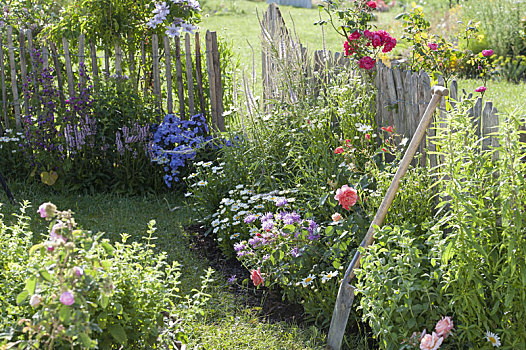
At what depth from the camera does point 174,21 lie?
5.47m

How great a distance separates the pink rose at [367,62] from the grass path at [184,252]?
1.66m

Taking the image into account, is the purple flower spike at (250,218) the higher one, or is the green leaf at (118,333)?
the green leaf at (118,333)

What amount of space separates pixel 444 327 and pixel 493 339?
0.21 metres

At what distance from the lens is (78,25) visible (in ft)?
17.9

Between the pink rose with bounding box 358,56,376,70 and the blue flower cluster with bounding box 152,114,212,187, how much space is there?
1.55m

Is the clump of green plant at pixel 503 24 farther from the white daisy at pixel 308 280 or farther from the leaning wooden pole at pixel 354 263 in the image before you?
the white daisy at pixel 308 280

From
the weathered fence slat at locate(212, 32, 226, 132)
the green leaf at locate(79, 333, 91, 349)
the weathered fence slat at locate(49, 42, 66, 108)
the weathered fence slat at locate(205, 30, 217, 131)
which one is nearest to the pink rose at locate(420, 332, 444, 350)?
the green leaf at locate(79, 333, 91, 349)

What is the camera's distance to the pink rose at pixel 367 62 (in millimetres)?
3906

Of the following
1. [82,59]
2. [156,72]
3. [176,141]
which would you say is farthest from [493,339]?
[82,59]

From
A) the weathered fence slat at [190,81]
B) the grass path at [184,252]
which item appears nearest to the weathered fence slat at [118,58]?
the weathered fence slat at [190,81]

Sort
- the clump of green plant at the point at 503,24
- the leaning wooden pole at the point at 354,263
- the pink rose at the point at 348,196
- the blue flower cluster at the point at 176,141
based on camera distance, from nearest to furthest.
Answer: the leaning wooden pole at the point at 354,263
the pink rose at the point at 348,196
the blue flower cluster at the point at 176,141
the clump of green plant at the point at 503,24

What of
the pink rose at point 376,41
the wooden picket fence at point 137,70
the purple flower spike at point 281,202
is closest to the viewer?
the purple flower spike at point 281,202

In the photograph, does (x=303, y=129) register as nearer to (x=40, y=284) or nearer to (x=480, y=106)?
(x=480, y=106)

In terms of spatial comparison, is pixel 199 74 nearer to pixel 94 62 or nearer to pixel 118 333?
pixel 94 62
